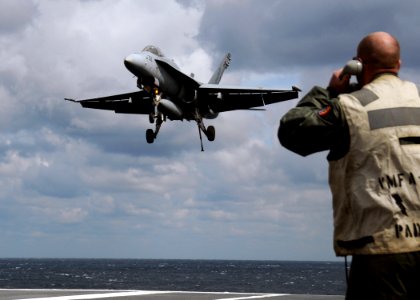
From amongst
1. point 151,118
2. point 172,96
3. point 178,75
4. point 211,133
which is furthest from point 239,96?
point 151,118

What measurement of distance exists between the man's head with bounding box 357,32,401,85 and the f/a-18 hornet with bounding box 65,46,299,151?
26217 millimetres

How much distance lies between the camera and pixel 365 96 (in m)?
3.31

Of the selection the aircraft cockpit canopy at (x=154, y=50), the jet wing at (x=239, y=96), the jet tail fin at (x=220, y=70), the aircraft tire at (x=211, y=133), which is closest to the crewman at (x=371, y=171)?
the aircraft cockpit canopy at (x=154, y=50)

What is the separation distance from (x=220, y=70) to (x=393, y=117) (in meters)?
49.8

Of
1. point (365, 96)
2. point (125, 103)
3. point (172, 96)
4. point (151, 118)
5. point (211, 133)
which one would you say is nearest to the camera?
point (365, 96)

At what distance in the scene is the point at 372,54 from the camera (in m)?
3.40

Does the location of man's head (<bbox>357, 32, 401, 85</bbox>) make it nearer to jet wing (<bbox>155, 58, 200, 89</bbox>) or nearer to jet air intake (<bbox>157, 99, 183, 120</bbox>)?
jet air intake (<bbox>157, 99, 183, 120</bbox>)

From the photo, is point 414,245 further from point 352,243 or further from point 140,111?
point 140,111

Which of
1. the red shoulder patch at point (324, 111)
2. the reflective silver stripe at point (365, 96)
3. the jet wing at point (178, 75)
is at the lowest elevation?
the red shoulder patch at point (324, 111)

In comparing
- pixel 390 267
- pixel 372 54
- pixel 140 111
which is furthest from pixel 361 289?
pixel 140 111

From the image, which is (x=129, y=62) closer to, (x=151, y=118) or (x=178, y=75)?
(x=151, y=118)

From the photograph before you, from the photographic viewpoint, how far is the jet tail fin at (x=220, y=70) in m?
51.9

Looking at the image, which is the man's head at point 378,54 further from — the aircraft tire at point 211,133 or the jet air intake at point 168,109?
the aircraft tire at point 211,133

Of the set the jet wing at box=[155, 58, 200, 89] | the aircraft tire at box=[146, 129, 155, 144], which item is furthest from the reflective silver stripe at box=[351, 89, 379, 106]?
the jet wing at box=[155, 58, 200, 89]
